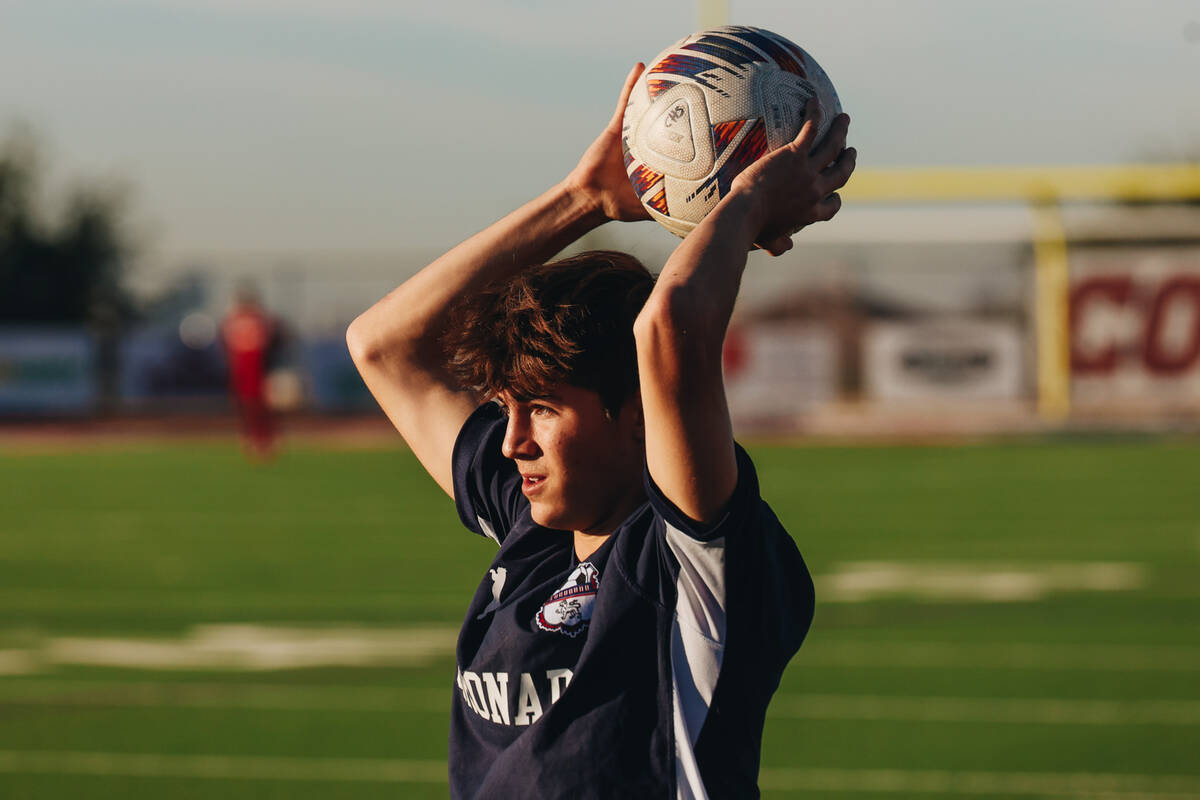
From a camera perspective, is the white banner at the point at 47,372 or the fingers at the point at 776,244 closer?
the fingers at the point at 776,244

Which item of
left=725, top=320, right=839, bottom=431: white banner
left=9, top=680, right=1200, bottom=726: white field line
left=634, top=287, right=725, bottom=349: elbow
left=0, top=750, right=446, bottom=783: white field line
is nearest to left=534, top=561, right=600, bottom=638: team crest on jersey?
left=634, top=287, right=725, bottom=349: elbow

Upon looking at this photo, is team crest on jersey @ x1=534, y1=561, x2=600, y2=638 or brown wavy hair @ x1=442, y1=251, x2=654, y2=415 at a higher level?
brown wavy hair @ x1=442, y1=251, x2=654, y2=415

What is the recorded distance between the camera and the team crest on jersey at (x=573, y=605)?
1902 millimetres

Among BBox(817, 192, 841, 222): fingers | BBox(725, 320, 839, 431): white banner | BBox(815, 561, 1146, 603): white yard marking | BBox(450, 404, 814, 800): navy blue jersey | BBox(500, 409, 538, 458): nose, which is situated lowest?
BBox(725, 320, 839, 431): white banner

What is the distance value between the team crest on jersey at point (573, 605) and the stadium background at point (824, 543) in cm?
280

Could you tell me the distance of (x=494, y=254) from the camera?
86.0 inches

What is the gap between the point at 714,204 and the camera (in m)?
2.11

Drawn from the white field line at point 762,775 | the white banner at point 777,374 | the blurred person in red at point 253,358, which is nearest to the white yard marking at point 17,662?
the white field line at point 762,775

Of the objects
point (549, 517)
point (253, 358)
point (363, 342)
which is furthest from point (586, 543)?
point (253, 358)

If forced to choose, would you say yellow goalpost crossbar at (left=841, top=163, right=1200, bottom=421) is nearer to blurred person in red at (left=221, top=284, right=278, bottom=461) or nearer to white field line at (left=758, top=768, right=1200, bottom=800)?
blurred person in red at (left=221, top=284, right=278, bottom=461)

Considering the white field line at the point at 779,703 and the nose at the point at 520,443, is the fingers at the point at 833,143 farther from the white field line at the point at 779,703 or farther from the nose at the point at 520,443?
the white field line at the point at 779,703

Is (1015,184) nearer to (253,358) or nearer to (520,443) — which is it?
(253,358)

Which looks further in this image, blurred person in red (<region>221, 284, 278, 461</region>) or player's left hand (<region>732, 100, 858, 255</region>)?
blurred person in red (<region>221, 284, 278, 461</region>)

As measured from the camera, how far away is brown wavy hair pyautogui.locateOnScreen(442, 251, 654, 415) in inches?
73.9
